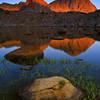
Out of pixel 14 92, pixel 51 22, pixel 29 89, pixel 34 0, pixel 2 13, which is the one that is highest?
pixel 34 0

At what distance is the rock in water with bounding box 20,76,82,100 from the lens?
3.83 meters

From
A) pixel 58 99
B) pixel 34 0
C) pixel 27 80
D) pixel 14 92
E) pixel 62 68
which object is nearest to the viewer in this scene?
pixel 58 99

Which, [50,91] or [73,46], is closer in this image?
[50,91]

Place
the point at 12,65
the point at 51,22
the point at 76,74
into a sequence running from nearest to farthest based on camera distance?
the point at 76,74
the point at 12,65
the point at 51,22

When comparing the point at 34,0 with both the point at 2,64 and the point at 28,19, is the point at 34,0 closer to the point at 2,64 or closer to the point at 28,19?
the point at 28,19

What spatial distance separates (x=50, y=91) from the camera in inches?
156

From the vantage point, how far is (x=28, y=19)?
297 feet

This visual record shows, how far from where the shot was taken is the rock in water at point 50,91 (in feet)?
12.6

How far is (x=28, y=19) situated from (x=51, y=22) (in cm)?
Result: 1849

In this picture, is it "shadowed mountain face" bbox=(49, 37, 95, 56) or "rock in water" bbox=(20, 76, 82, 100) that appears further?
"shadowed mountain face" bbox=(49, 37, 95, 56)

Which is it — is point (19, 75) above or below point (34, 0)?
below

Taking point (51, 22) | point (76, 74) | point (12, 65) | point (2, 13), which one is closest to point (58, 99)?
point (76, 74)

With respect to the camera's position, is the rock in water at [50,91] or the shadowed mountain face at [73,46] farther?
the shadowed mountain face at [73,46]

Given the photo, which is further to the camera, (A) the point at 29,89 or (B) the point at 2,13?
(B) the point at 2,13
